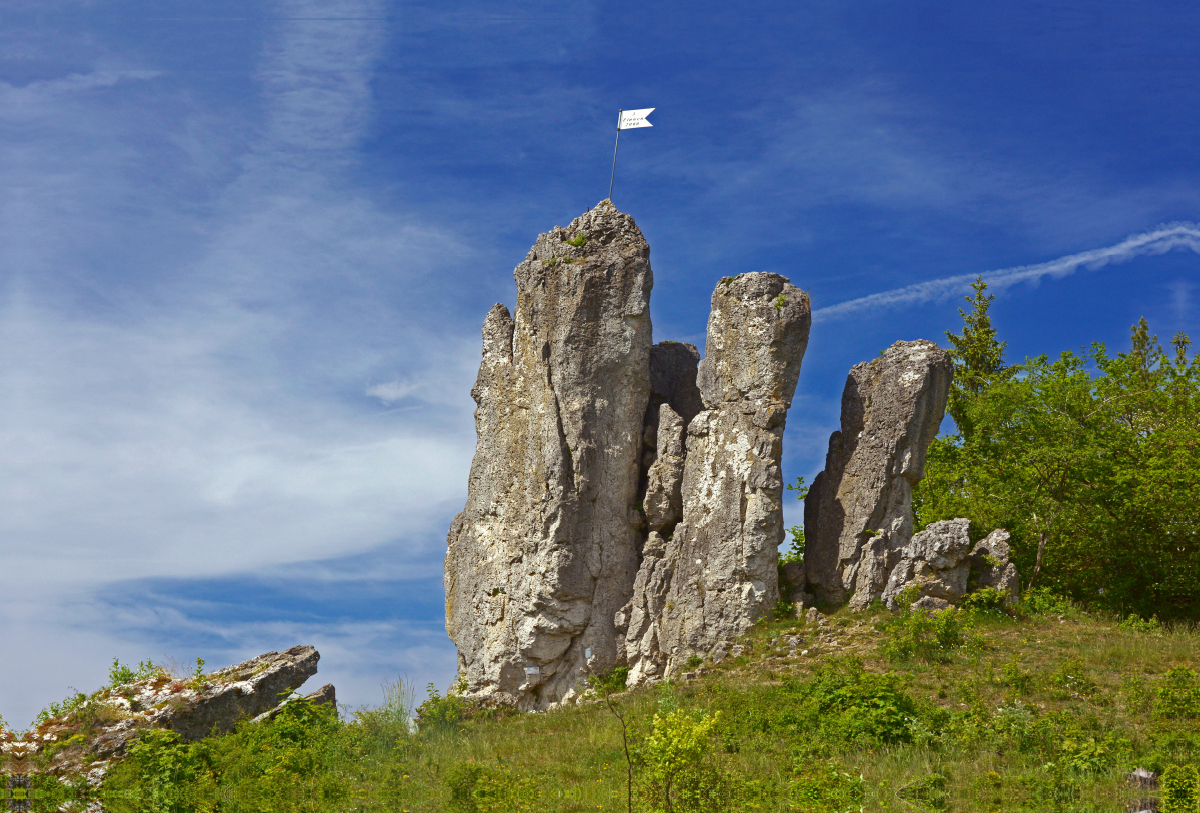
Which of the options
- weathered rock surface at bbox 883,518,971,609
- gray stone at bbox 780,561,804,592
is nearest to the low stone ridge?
gray stone at bbox 780,561,804,592

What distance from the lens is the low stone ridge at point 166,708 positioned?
18922 millimetres

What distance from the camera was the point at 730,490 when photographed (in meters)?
27.0

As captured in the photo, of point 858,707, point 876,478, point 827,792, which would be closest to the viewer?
point 827,792

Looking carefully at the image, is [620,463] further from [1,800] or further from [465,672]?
[1,800]

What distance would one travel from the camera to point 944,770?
1565 centimetres

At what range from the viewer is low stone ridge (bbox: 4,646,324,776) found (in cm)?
1892

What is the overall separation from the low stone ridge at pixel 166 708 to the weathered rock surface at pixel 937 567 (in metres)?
14.5

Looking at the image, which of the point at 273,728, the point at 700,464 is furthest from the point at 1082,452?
the point at 273,728

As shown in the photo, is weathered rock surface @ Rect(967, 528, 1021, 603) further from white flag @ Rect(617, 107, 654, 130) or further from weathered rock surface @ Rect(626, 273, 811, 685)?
white flag @ Rect(617, 107, 654, 130)

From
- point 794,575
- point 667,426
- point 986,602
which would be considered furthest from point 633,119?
point 986,602

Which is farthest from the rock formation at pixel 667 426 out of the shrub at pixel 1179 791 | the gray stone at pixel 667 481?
the shrub at pixel 1179 791

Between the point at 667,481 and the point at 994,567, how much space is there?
9004mm

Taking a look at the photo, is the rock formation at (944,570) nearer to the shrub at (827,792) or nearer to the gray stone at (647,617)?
the gray stone at (647,617)

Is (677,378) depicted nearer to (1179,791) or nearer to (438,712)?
(438,712)
